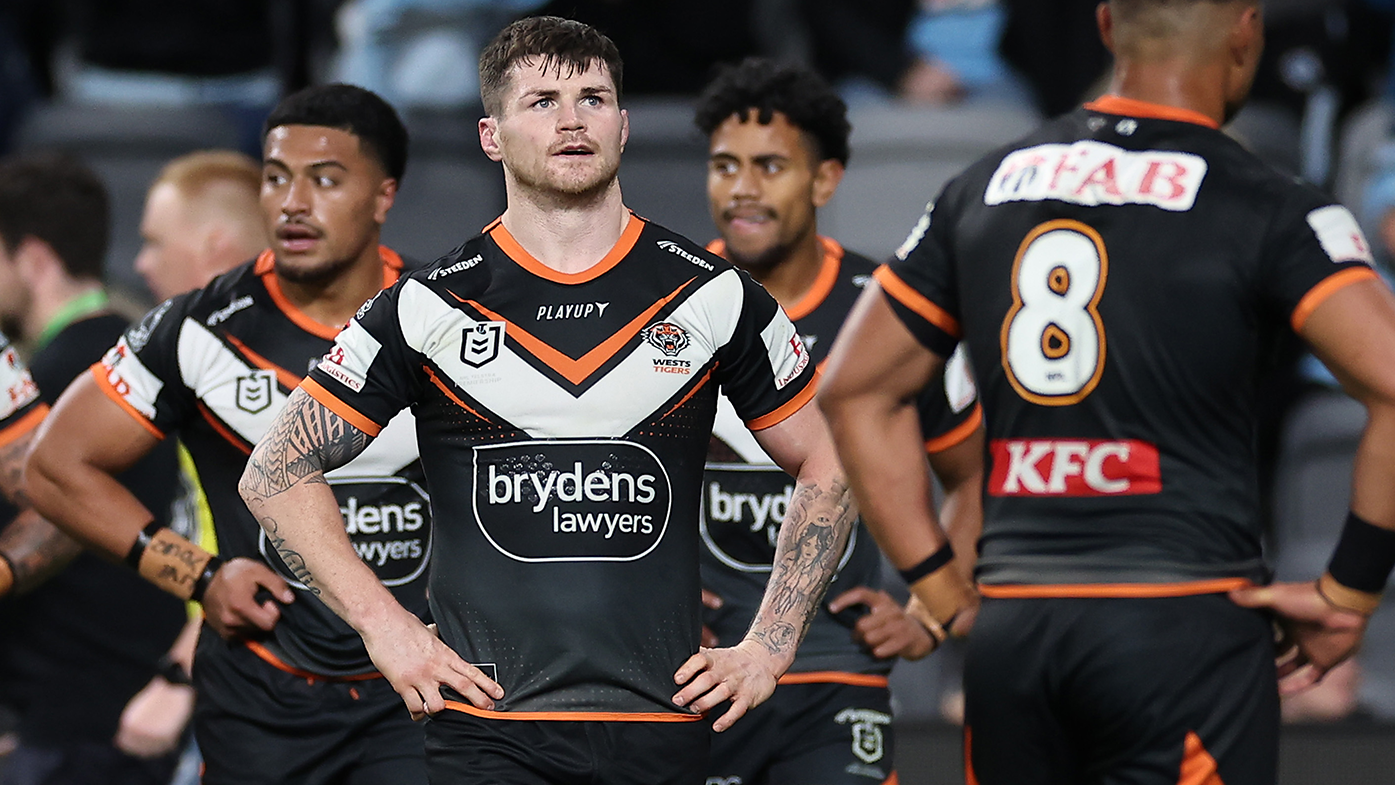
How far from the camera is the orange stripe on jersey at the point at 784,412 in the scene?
377 cm

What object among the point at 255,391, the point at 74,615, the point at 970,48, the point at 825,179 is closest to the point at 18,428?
the point at 74,615

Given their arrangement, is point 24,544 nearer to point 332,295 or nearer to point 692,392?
point 332,295

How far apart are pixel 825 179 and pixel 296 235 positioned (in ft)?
5.11

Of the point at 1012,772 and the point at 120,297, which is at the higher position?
the point at 120,297

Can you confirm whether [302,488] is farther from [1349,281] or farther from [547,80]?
[1349,281]

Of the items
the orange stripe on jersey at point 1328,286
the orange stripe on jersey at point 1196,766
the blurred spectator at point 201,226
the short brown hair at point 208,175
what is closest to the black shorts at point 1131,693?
the orange stripe on jersey at point 1196,766

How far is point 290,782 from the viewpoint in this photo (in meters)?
4.56

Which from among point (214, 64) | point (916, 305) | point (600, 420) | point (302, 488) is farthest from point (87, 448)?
point (214, 64)

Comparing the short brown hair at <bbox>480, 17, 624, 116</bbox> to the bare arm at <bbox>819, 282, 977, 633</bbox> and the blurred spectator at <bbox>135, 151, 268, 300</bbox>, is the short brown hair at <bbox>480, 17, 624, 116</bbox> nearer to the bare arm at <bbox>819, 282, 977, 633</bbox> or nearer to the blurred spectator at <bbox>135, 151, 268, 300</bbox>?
the bare arm at <bbox>819, 282, 977, 633</bbox>

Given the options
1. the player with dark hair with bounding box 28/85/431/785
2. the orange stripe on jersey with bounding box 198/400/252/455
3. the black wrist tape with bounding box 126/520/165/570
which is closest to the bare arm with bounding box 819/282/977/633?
the player with dark hair with bounding box 28/85/431/785

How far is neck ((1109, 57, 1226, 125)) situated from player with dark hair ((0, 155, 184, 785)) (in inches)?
129

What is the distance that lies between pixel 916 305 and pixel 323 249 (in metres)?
1.69

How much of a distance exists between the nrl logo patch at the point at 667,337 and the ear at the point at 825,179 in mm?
1685

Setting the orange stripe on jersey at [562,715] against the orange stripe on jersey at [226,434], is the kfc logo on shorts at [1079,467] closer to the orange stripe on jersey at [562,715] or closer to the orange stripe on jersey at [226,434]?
the orange stripe on jersey at [562,715]
